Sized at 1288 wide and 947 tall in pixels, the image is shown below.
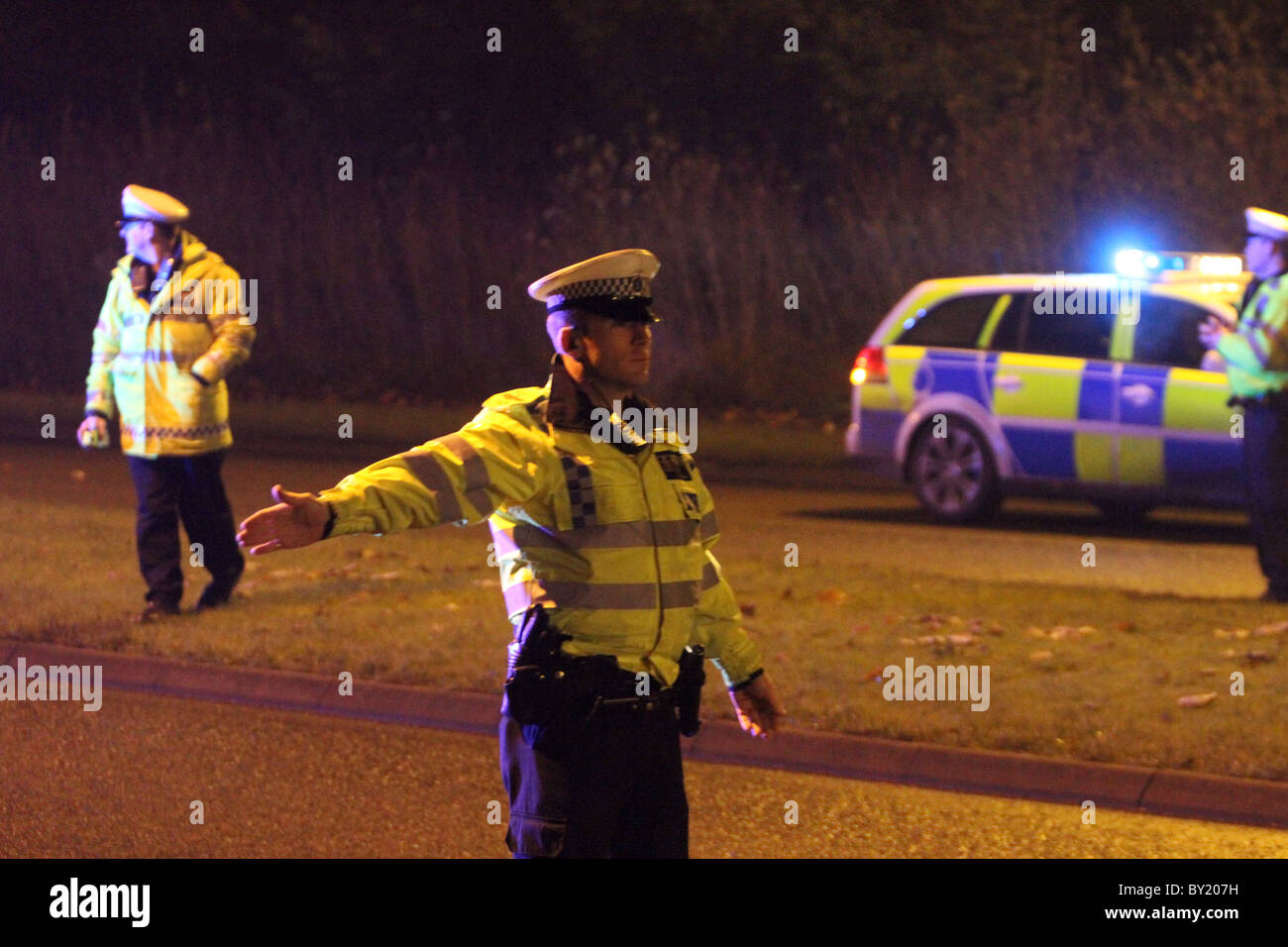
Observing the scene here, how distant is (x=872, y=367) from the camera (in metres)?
14.6

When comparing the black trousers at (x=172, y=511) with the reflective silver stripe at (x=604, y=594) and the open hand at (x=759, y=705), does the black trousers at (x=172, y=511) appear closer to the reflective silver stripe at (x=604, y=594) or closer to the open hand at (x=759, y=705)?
the open hand at (x=759, y=705)

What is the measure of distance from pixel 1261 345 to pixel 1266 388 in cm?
22

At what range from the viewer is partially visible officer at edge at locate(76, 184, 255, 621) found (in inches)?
366

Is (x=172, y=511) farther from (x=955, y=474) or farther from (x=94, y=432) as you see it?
(x=955, y=474)

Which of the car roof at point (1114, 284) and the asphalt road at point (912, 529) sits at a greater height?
the car roof at point (1114, 284)

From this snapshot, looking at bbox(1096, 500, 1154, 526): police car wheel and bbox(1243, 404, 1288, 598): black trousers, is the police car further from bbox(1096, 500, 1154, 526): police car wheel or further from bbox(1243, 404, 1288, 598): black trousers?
bbox(1243, 404, 1288, 598): black trousers

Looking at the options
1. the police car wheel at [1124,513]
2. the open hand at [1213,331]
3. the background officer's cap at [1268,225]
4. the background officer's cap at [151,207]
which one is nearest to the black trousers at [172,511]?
the background officer's cap at [151,207]

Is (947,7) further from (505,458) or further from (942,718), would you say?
(505,458)

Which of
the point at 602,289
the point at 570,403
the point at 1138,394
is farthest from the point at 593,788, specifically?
the point at 1138,394

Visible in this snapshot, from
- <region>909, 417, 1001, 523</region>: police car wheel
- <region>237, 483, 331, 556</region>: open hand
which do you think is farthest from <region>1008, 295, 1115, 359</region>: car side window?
<region>237, 483, 331, 556</region>: open hand

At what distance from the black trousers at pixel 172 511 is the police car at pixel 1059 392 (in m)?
6.12

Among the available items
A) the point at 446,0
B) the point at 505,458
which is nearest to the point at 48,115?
the point at 446,0

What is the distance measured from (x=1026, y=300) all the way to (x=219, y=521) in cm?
654

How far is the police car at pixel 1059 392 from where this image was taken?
13.0 m
